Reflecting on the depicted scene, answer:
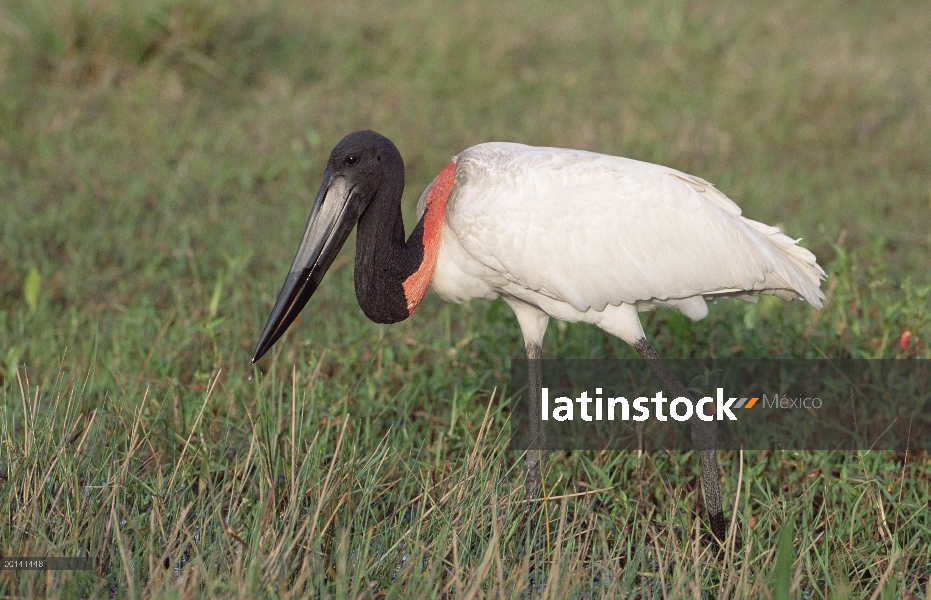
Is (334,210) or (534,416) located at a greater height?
(334,210)

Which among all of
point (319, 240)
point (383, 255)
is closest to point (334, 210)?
point (319, 240)

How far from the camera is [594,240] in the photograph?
3303 mm

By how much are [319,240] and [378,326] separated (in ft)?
4.22

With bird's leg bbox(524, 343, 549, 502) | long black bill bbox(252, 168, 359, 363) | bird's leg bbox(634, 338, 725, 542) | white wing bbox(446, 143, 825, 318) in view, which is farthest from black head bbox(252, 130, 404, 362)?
bird's leg bbox(634, 338, 725, 542)

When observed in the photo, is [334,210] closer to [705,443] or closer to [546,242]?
[546,242]

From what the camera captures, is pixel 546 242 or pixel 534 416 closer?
pixel 546 242

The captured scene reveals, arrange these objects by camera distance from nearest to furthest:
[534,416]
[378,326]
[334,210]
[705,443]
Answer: [334,210] < [705,443] < [534,416] < [378,326]

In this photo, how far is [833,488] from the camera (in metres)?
3.40

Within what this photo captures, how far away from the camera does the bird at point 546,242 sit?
3211 millimetres

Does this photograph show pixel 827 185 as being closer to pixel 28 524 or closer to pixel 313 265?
pixel 313 265

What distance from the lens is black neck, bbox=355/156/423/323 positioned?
3.25 m

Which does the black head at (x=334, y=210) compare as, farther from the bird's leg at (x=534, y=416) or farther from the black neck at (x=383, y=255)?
the bird's leg at (x=534, y=416)

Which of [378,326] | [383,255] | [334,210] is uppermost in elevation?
[334,210]

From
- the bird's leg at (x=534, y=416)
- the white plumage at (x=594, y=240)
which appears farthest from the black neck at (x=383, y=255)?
the bird's leg at (x=534, y=416)
